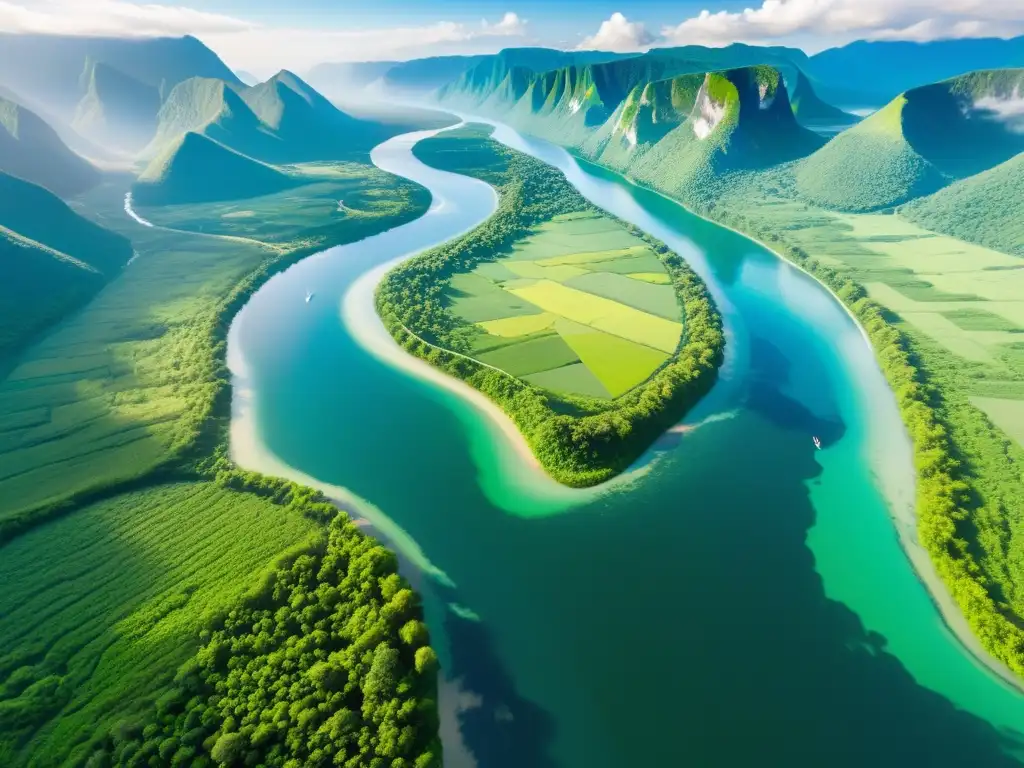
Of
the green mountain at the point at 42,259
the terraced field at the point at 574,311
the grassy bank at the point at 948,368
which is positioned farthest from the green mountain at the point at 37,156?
the grassy bank at the point at 948,368

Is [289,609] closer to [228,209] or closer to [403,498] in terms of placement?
[403,498]

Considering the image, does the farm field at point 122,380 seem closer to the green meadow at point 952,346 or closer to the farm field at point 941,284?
the green meadow at point 952,346

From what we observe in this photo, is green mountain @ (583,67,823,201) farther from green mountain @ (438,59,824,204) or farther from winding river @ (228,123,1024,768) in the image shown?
winding river @ (228,123,1024,768)

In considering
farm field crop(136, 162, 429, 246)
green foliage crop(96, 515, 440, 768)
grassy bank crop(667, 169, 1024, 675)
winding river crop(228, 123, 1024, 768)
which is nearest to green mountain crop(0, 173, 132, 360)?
farm field crop(136, 162, 429, 246)

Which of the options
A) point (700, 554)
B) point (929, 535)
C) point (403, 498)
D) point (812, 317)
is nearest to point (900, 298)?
point (812, 317)

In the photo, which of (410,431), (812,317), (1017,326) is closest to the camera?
(410,431)

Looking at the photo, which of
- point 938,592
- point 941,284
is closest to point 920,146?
point 941,284
